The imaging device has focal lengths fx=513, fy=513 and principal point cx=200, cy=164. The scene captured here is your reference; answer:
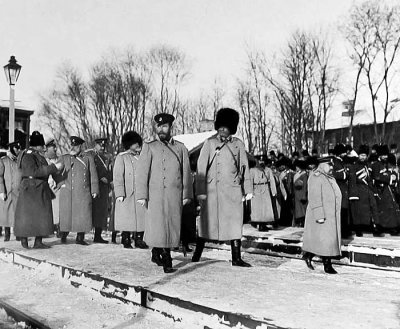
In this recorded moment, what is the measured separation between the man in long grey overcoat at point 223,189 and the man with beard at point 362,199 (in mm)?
4612

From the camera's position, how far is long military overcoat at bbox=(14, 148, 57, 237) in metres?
8.73

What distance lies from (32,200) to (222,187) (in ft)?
12.2

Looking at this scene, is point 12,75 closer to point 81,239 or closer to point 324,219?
point 81,239

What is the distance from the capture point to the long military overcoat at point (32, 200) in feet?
28.7

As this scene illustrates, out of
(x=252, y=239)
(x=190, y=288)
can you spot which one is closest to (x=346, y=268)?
(x=252, y=239)

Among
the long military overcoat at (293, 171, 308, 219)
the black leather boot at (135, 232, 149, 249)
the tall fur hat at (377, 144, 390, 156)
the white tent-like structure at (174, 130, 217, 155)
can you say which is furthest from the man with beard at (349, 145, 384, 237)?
the white tent-like structure at (174, 130, 217, 155)

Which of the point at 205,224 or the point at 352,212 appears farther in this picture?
the point at 352,212

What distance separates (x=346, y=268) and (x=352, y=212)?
265 cm

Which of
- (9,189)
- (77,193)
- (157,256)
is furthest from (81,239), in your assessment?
(157,256)

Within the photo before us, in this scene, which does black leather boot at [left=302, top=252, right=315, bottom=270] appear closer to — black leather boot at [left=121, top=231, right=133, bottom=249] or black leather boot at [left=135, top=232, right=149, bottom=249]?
black leather boot at [left=135, top=232, right=149, bottom=249]

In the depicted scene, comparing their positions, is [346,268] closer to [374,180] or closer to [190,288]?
[374,180]

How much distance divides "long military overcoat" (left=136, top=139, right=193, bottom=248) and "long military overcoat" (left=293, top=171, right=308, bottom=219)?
20.0 feet

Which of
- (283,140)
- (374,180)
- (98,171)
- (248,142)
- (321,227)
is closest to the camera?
(321,227)

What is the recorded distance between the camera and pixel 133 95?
42219 mm
